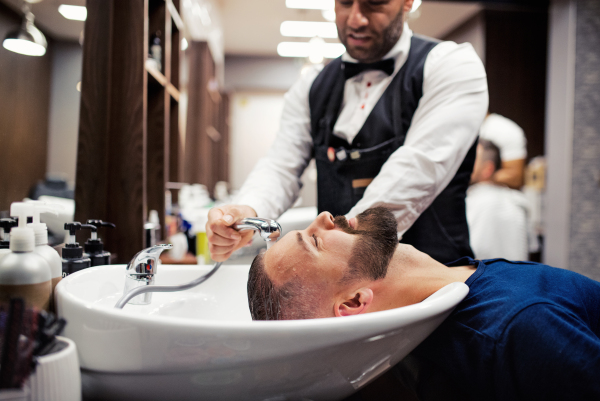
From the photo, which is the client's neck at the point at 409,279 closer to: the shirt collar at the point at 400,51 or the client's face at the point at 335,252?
the client's face at the point at 335,252

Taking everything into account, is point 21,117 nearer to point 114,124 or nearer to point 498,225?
point 114,124

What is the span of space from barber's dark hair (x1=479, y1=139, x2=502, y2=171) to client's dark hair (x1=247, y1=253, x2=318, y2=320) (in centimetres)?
291

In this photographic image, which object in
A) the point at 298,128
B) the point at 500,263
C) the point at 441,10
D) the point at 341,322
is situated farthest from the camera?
the point at 441,10

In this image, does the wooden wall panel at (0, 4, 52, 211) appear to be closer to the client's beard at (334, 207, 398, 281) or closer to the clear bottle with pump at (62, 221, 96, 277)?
the clear bottle with pump at (62, 221, 96, 277)

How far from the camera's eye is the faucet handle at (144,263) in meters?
0.83

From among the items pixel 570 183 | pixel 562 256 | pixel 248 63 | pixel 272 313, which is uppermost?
pixel 248 63

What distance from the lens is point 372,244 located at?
2.79 ft

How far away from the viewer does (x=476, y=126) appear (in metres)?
1.22

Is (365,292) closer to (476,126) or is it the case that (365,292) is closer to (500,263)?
(500,263)

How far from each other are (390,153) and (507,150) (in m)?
2.69

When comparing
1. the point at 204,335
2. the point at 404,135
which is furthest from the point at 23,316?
the point at 404,135

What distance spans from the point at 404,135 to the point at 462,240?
0.37 m

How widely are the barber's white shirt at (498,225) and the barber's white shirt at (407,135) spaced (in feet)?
6.47

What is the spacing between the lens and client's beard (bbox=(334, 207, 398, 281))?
2.72ft
